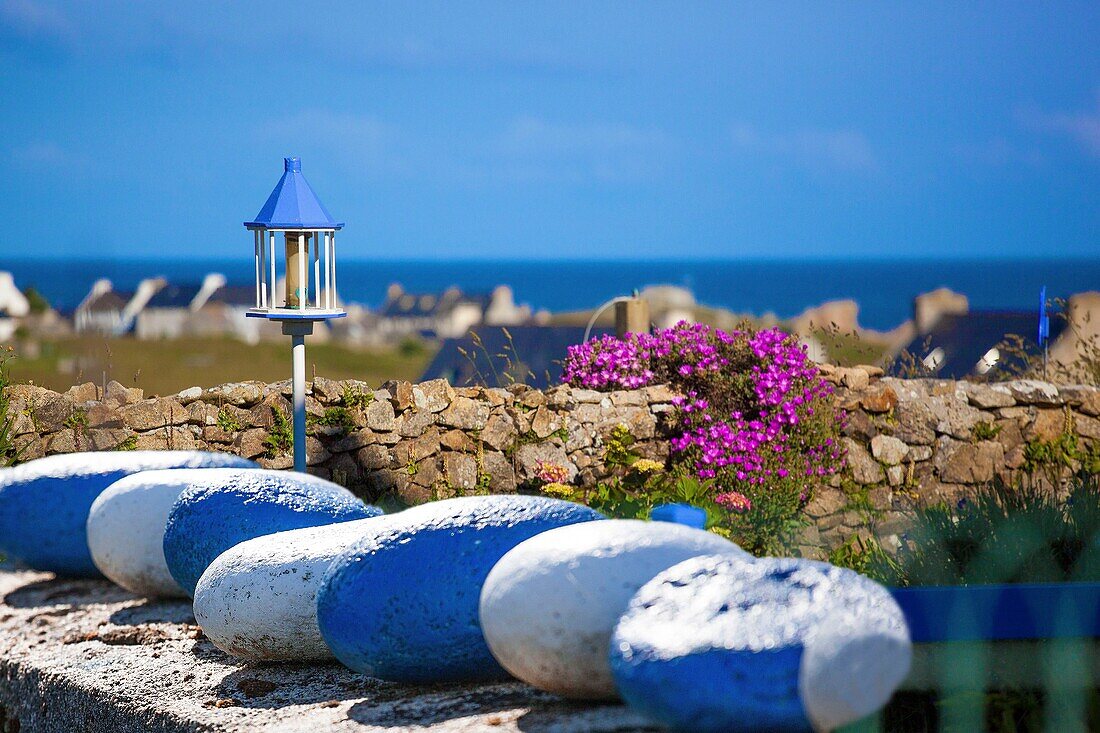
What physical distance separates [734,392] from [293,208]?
2890 mm

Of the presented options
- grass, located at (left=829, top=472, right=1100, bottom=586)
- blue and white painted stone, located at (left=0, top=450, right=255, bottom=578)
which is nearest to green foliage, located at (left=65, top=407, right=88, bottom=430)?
blue and white painted stone, located at (left=0, top=450, right=255, bottom=578)

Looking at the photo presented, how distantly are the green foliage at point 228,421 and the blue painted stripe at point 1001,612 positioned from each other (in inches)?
150

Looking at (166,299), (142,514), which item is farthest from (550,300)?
(142,514)

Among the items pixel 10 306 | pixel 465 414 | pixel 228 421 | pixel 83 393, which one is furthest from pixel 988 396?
pixel 10 306

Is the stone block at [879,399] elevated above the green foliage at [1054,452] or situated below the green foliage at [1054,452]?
above

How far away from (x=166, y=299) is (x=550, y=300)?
151 feet

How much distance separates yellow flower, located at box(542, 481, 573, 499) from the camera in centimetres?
527

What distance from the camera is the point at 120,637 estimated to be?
3.52 m

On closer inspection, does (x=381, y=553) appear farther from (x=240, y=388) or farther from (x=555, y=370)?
(x=555, y=370)

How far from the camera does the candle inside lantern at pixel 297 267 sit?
4.74 metres

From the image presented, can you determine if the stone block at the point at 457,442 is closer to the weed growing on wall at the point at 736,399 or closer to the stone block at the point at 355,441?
the stone block at the point at 355,441

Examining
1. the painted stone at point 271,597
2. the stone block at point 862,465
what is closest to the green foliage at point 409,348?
the stone block at point 862,465

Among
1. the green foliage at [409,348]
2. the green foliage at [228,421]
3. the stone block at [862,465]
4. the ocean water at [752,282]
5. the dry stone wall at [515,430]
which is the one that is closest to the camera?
the dry stone wall at [515,430]

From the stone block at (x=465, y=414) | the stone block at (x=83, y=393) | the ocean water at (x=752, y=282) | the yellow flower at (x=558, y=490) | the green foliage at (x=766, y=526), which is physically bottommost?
the green foliage at (x=766, y=526)
